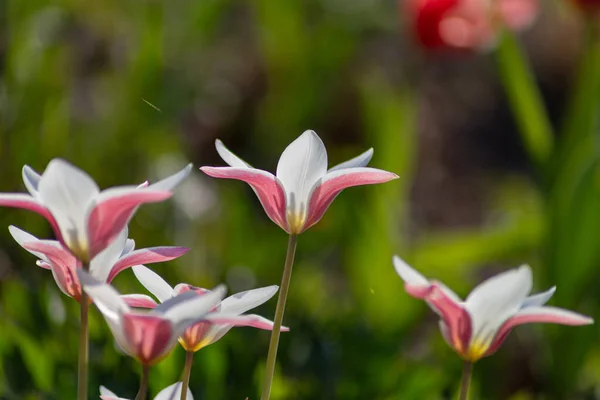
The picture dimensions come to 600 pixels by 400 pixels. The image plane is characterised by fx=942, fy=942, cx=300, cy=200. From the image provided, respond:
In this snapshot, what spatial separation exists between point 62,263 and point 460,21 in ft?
4.87

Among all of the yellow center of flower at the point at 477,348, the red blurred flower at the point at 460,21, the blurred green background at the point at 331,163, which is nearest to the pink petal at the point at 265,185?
the yellow center of flower at the point at 477,348

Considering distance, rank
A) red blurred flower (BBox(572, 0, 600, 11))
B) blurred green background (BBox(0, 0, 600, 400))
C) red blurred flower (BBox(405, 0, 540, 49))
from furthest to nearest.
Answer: red blurred flower (BBox(405, 0, 540, 49)), red blurred flower (BBox(572, 0, 600, 11)), blurred green background (BBox(0, 0, 600, 400))

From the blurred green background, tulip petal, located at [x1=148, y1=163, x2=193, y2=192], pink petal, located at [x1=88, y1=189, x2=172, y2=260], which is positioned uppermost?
tulip petal, located at [x1=148, y1=163, x2=193, y2=192]

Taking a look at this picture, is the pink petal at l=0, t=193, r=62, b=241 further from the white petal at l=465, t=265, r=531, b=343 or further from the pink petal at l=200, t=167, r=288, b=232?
the white petal at l=465, t=265, r=531, b=343

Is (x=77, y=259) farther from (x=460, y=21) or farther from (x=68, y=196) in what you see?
(x=460, y=21)

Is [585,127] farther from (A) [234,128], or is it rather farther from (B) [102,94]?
(A) [234,128]

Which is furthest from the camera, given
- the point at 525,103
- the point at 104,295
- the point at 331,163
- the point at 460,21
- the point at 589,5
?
the point at 331,163

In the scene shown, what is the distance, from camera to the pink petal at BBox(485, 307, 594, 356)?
39 centimetres

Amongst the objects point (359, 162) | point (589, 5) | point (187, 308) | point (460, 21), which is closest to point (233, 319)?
point (187, 308)

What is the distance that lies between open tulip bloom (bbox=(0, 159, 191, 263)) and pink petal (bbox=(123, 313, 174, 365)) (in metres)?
0.04

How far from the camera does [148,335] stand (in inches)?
A: 14.9

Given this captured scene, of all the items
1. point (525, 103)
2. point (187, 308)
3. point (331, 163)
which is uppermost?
point (187, 308)

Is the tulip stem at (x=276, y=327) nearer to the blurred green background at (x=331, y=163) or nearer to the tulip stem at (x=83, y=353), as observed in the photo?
the tulip stem at (x=83, y=353)

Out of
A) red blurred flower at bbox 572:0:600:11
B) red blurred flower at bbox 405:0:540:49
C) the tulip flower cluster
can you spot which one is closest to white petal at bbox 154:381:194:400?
the tulip flower cluster
